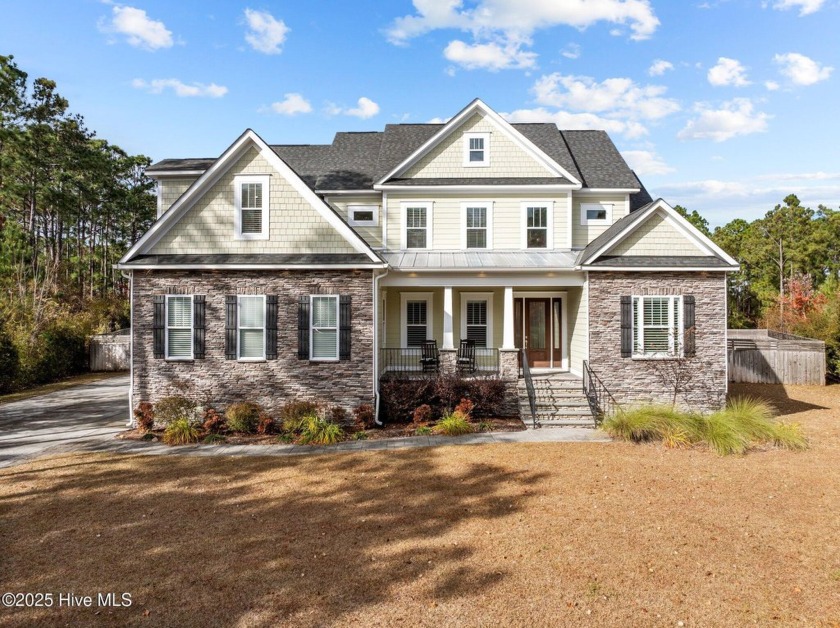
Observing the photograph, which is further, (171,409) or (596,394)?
(596,394)

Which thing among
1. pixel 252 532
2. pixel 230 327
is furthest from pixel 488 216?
pixel 252 532

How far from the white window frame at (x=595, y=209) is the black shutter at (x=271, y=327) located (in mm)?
10571

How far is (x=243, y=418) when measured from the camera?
38.1 feet

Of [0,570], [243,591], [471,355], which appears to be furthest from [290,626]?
[471,355]

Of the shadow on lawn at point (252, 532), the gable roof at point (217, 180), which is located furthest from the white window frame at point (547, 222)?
the shadow on lawn at point (252, 532)

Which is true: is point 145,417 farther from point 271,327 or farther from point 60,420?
point 271,327

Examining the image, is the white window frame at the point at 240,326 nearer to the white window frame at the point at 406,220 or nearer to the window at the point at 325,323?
the window at the point at 325,323

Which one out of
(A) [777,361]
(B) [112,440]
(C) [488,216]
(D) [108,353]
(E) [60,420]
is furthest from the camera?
(D) [108,353]

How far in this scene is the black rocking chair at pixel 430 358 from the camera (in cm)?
1454

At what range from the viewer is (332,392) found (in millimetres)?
12242

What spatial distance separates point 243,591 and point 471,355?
10.4 metres

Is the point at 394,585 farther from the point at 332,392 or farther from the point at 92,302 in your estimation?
the point at 92,302

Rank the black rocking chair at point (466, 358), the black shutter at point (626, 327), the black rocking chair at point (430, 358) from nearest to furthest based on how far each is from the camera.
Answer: the black shutter at point (626, 327), the black rocking chair at point (466, 358), the black rocking chair at point (430, 358)

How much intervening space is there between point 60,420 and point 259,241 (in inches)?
312
